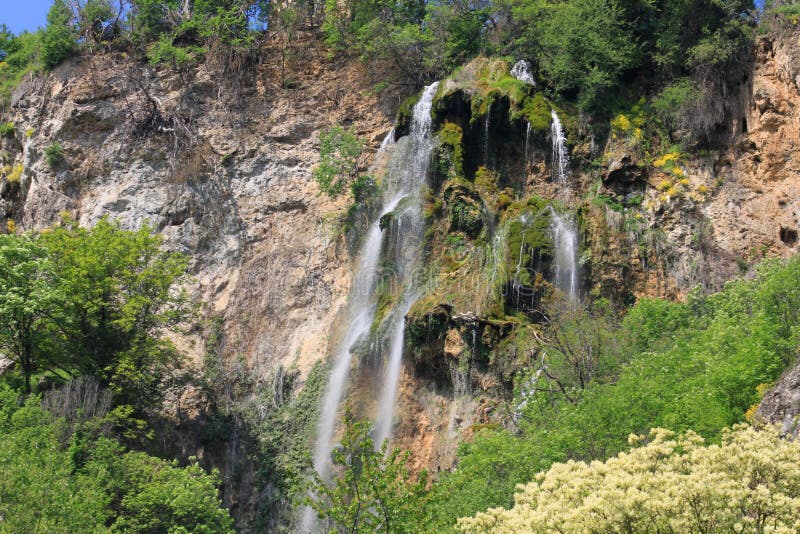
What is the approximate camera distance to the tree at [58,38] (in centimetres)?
3575

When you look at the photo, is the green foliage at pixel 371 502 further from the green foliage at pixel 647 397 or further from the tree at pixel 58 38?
the tree at pixel 58 38

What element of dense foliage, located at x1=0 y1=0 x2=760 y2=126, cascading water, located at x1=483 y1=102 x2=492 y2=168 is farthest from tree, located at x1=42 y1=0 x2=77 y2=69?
cascading water, located at x1=483 y1=102 x2=492 y2=168

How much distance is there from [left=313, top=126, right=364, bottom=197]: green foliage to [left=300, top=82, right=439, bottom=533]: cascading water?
4.35 ft

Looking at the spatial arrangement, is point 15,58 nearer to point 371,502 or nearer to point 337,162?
point 337,162

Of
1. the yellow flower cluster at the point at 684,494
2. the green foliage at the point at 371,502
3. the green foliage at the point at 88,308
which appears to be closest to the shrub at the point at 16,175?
the green foliage at the point at 88,308

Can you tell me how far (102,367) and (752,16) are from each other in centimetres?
2273

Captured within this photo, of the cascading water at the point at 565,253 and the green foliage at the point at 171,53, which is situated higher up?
the green foliage at the point at 171,53

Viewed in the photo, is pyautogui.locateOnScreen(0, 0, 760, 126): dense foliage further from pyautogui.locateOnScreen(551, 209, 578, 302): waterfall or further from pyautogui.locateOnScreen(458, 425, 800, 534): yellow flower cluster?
pyautogui.locateOnScreen(458, 425, 800, 534): yellow flower cluster

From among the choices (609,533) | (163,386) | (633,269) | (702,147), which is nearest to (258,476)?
(163,386)

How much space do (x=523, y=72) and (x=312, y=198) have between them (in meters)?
8.95

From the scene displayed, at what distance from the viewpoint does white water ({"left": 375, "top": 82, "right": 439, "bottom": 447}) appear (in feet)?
74.2

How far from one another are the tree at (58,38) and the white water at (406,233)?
17.2 meters

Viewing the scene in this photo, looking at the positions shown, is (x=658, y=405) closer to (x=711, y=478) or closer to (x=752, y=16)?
(x=711, y=478)

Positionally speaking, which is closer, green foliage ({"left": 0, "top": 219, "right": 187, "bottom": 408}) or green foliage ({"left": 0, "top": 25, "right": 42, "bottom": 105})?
green foliage ({"left": 0, "top": 219, "right": 187, "bottom": 408})
